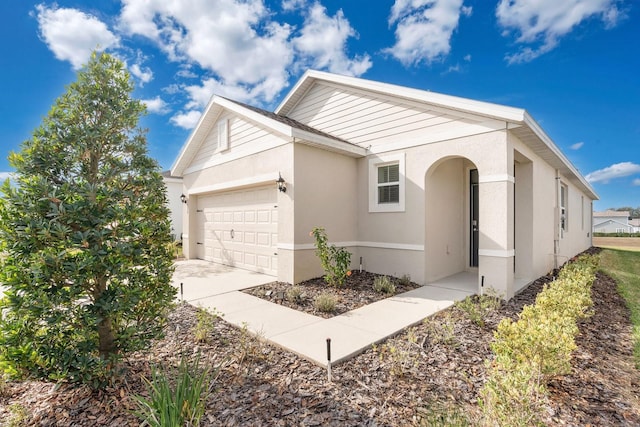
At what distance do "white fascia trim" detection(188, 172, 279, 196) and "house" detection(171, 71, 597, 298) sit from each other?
0.16ft

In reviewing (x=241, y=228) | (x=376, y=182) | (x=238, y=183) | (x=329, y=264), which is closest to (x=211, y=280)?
(x=241, y=228)

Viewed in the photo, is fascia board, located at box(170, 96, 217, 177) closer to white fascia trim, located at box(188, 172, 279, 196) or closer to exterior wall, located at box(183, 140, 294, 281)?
exterior wall, located at box(183, 140, 294, 281)

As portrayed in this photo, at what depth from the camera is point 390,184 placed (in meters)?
7.93

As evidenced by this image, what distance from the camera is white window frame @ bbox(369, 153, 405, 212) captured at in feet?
24.9

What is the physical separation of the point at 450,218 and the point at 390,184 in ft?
6.32

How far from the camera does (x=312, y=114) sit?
10.0 meters

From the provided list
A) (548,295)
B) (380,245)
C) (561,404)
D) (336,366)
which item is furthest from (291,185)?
(561,404)

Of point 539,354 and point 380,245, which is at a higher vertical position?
point 380,245

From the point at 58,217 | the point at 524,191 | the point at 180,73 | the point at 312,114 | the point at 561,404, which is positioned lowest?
the point at 561,404

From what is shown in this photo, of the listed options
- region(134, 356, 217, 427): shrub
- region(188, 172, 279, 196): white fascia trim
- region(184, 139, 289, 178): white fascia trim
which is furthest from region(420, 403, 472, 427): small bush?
region(184, 139, 289, 178): white fascia trim

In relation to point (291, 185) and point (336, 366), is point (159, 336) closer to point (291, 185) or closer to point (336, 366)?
point (336, 366)

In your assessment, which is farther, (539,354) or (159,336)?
(159,336)

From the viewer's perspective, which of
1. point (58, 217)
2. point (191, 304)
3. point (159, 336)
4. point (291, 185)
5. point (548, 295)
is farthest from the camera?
point (291, 185)

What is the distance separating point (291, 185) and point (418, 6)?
5.73 metres
